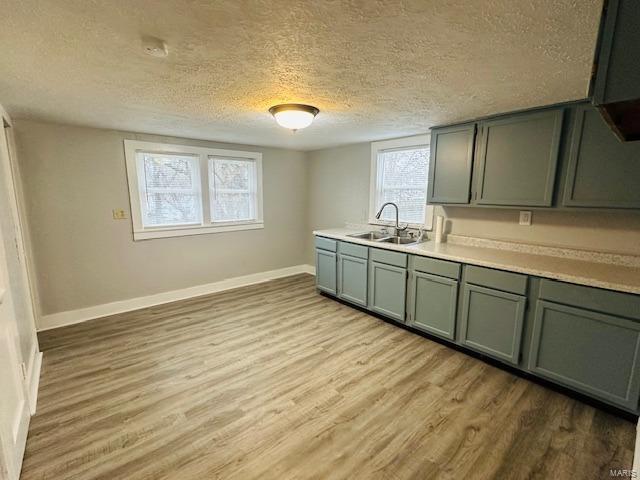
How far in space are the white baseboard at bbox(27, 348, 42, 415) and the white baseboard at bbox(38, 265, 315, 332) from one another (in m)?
0.71

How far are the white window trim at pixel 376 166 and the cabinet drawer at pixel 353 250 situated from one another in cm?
70

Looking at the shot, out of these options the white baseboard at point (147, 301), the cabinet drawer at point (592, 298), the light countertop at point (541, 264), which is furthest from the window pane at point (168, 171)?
the cabinet drawer at point (592, 298)

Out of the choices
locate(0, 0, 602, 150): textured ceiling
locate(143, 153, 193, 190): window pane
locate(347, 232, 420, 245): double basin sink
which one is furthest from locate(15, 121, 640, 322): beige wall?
locate(0, 0, 602, 150): textured ceiling

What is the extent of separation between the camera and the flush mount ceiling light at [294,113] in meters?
2.31

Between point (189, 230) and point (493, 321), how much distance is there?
3.71 metres

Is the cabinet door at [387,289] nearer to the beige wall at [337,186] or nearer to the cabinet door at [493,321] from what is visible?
the cabinet door at [493,321]

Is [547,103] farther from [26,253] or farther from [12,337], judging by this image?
[26,253]

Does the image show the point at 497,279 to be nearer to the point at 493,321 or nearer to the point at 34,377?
the point at 493,321

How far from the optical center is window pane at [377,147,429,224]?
365 centimetres

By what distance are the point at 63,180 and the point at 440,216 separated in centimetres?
413

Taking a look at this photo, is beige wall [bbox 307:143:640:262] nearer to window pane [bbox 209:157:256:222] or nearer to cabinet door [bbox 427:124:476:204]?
cabinet door [bbox 427:124:476:204]

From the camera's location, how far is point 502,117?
2562 millimetres

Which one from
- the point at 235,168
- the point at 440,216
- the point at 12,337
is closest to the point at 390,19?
the point at 440,216

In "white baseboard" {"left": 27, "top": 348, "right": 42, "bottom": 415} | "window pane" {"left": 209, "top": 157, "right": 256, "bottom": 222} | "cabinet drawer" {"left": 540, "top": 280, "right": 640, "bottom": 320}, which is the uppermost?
"window pane" {"left": 209, "top": 157, "right": 256, "bottom": 222}
